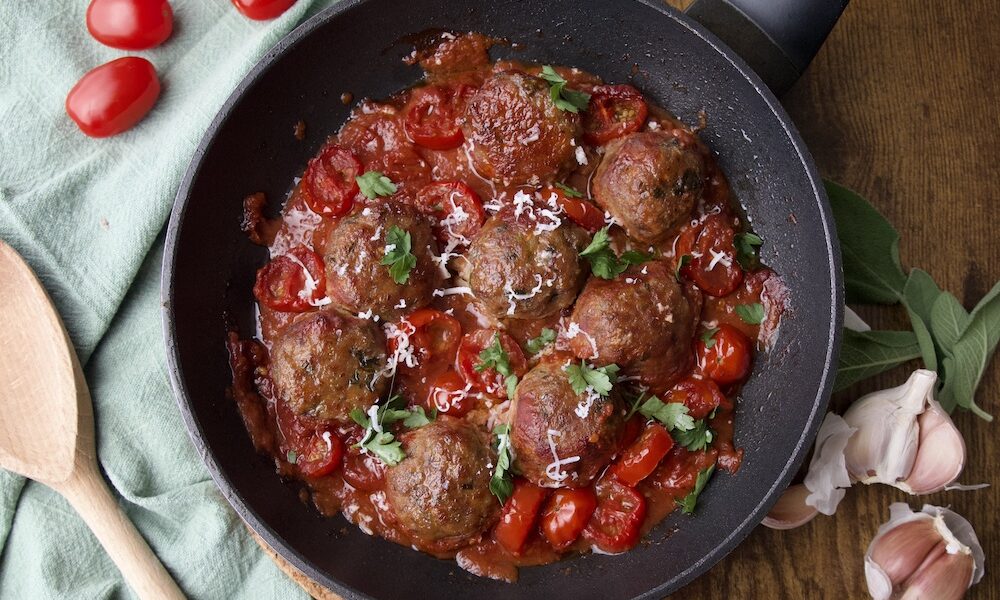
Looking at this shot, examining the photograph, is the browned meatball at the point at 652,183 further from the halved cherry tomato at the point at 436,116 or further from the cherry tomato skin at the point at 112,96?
the cherry tomato skin at the point at 112,96

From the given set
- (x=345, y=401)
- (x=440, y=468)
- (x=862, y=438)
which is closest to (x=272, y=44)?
(x=345, y=401)

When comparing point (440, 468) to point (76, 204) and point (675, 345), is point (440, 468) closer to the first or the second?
point (675, 345)

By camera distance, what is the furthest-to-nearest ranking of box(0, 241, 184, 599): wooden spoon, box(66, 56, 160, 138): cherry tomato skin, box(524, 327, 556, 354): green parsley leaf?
1. box(66, 56, 160, 138): cherry tomato skin
2. box(0, 241, 184, 599): wooden spoon
3. box(524, 327, 556, 354): green parsley leaf

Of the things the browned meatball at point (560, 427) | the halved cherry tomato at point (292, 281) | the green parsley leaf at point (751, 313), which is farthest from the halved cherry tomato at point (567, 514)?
the halved cherry tomato at point (292, 281)

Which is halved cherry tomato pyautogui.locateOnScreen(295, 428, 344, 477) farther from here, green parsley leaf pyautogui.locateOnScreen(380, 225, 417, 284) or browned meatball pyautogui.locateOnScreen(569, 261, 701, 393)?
browned meatball pyautogui.locateOnScreen(569, 261, 701, 393)

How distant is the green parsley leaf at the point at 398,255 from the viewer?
158 inches

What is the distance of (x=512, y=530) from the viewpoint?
4.27 meters

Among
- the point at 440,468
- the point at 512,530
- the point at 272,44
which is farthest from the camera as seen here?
the point at 272,44

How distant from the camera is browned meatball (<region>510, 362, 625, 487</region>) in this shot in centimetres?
396

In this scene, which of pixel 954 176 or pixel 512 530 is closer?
pixel 512 530

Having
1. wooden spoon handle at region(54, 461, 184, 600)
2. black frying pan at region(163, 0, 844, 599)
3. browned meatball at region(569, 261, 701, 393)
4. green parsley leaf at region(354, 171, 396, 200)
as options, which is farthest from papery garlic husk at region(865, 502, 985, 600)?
wooden spoon handle at region(54, 461, 184, 600)

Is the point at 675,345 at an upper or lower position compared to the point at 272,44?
lower

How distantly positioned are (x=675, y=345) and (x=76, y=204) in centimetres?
331

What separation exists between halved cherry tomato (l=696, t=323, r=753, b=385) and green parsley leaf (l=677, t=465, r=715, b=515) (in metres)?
0.48
